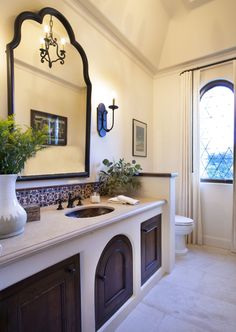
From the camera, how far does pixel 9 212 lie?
1.04m

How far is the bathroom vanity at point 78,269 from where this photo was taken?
90 cm

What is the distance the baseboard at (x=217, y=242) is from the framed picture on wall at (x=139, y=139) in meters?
1.62

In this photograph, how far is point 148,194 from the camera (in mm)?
2352

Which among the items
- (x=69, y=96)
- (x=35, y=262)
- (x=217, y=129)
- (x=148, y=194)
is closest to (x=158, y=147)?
(x=217, y=129)

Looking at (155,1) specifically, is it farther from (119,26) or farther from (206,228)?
(206,228)

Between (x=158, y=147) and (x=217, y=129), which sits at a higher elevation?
(x=217, y=129)

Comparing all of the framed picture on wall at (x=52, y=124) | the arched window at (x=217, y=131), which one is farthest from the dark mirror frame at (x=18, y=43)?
the arched window at (x=217, y=131)

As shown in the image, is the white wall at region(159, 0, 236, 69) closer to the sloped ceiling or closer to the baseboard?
the sloped ceiling

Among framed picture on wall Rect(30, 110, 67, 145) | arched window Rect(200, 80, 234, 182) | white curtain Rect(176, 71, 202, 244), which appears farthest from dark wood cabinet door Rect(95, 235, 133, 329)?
arched window Rect(200, 80, 234, 182)

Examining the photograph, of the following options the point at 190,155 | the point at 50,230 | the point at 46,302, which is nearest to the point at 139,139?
the point at 190,155

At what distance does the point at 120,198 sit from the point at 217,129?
2049 mm

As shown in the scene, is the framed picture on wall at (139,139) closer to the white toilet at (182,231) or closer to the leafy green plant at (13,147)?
the white toilet at (182,231)

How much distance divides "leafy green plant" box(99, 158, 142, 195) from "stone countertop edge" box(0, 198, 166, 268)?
47cm

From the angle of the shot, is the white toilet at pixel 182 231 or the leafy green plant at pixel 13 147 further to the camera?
the white toilet at pixel 182 231
